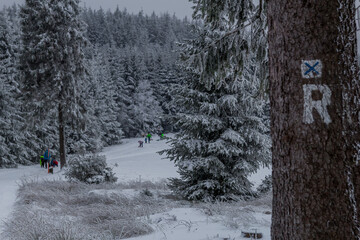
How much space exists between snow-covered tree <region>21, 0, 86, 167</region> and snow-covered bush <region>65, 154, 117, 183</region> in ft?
20.9

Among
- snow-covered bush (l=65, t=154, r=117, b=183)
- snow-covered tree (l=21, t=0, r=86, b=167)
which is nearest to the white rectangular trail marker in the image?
snow-covered bush (l=65, t=154, r=117, b=183)

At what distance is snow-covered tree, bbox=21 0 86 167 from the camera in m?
16.8

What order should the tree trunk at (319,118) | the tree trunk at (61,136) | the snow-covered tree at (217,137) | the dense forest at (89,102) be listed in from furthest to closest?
the tree trunk at (61,136) < the dense forest at (89,102) < the snow-covered tree at (217,137) < the tree trunk at (319,118)

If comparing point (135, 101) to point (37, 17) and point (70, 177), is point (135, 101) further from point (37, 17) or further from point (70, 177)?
point (70, 177)

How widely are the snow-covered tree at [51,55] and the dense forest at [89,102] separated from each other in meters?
0.10

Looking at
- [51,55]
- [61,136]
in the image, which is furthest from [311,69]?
[61,136]

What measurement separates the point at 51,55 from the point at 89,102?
1293cm

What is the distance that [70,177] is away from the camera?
11.8 meters

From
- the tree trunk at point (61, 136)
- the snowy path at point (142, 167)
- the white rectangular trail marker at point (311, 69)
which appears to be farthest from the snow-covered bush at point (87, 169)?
the white rectangular trail marker at point (311, 69)

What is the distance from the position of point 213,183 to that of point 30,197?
18.1 ft

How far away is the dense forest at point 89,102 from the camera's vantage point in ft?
57.3

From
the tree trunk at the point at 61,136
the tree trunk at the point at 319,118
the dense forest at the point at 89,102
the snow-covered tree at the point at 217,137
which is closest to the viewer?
the tree trunk at the point at 319,118

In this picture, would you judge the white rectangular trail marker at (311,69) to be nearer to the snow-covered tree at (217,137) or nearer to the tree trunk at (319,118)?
the tree trunk at (319,118)

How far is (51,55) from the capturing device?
16859 mm
